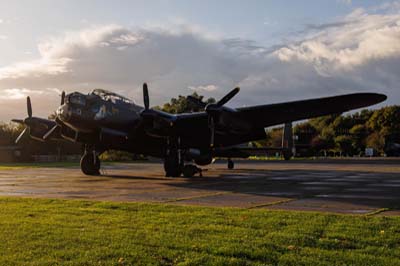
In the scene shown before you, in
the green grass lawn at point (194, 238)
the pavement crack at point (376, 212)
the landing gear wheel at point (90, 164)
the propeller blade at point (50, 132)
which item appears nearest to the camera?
the green grass lawn at point (194, 238)

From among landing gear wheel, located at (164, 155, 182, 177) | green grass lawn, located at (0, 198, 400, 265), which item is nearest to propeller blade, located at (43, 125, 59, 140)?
landing gear wheel, located at (164, 155, 182, 177)

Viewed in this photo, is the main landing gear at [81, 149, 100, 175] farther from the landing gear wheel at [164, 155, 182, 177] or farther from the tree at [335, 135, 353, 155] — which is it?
the tree at [335, 135, 353, 155]

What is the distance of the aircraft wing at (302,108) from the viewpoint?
2286 cm

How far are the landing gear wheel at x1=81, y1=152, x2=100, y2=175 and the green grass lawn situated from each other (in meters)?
18.9

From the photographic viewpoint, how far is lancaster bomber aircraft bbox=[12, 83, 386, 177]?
80.0 feet

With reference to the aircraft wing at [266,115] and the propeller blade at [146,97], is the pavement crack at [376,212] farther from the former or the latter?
the propeller blade at [146,97]

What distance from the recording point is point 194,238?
8.00 meters

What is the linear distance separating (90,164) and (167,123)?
273 inches

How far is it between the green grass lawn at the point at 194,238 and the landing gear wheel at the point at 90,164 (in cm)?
1888

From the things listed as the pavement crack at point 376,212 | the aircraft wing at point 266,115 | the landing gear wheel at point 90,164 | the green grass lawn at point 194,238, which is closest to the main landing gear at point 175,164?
the aircraft wing at point 266,115

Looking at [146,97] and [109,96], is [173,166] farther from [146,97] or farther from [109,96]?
[109,96]

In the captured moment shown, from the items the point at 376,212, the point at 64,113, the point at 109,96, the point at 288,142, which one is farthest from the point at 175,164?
the point at 288,142

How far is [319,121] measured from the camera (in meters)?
141

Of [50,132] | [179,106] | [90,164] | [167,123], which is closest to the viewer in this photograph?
[167,123]
